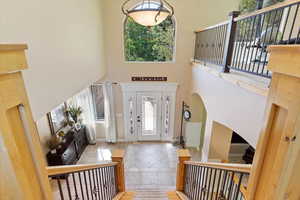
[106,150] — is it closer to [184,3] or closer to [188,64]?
[188,64]

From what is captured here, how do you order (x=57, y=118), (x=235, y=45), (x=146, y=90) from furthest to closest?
(x=146, y=90) → (x=57, y=118) → (x=235, y=45)

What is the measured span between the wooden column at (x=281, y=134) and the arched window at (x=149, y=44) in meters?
5.08

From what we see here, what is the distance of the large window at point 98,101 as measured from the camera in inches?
236

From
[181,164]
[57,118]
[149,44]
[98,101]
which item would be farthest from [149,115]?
[181,164]

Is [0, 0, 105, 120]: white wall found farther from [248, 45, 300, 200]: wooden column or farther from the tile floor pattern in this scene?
the tile floor pattern

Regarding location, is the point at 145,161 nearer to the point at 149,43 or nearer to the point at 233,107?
the point at 233,107

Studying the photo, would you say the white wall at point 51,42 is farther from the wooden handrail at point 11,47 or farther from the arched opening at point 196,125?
the arched opening at point 196,125

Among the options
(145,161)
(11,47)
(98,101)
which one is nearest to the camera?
(11,47)

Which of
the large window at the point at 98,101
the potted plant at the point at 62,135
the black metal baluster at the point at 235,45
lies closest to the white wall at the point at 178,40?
the large window at the point at 98,101

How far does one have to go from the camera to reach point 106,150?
5.95 metres

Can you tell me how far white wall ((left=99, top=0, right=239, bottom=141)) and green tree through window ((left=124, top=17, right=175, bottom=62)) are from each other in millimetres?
292

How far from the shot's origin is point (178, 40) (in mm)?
5164

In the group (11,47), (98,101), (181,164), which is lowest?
(181,164)

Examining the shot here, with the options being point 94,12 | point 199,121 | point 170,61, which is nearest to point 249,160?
point 199,121
